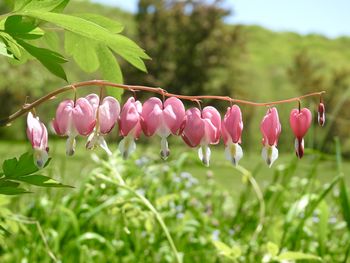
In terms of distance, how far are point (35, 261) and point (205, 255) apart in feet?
3.01

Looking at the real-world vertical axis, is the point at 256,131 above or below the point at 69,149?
below

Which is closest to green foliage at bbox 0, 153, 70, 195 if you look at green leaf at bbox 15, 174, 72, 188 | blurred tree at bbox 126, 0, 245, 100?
green leaf at bbox 15, 174, 72, 188

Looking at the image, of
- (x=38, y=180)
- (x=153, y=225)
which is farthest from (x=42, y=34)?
(x=153, y=225)

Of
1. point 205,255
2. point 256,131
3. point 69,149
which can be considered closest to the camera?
point 69,149

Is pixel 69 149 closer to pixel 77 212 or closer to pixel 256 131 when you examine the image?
pixel 77 212

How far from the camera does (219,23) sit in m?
28.2

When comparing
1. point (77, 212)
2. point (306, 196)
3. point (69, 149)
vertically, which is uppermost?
point (69, 149)

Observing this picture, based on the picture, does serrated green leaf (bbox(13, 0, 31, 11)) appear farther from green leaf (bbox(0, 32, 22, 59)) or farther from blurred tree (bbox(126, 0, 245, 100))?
blurred tree (bbox(126, 0, 245, 100))

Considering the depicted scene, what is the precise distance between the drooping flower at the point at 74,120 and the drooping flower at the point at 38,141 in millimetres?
37

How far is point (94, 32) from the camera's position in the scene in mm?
1184

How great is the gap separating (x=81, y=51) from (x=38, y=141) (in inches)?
18.9

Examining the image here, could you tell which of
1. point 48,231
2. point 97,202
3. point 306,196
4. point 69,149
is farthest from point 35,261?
point 69,149

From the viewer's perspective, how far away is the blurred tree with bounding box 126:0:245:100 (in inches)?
1081

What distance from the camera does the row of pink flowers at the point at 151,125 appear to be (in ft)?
3.56
